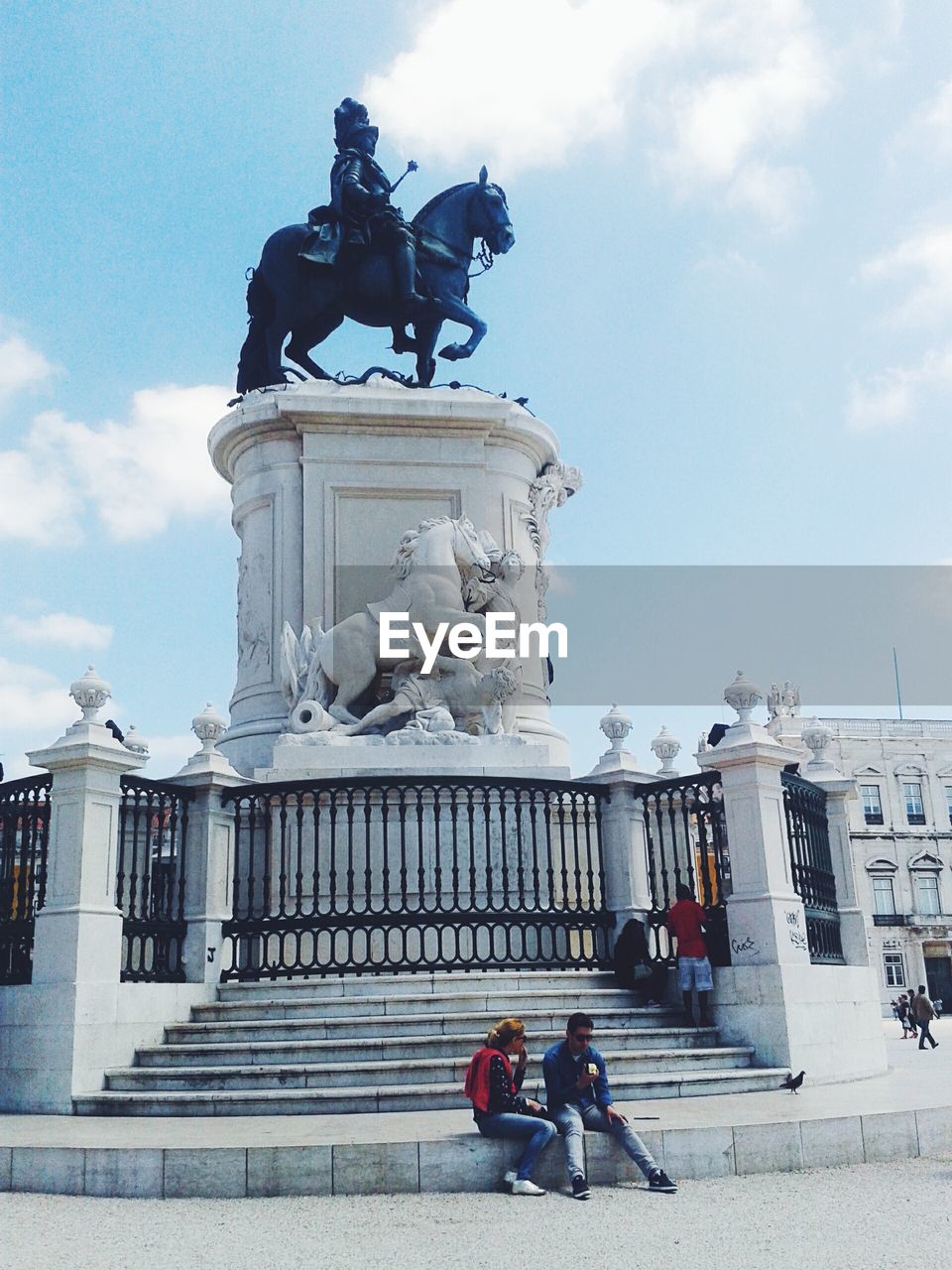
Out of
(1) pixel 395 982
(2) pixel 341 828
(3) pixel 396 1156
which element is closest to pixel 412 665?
(2) pixel 341 828

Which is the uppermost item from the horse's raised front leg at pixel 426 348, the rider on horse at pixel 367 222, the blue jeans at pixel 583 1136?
the rider on horse at pixel 367 222

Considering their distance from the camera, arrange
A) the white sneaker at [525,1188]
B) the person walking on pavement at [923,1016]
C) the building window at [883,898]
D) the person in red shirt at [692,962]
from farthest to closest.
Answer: the building window at [883,898] → the person walking on pavement at [923,1016] → the person in red shirt at [692,962] → the white sneaker at [525,1188]

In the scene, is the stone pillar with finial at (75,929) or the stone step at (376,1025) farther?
the stone step at (376,1025)

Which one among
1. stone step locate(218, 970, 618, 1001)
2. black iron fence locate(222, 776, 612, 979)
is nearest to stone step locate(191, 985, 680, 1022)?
stone step locate(218, 970, 618, 1001)

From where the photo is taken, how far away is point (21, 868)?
11383 mm

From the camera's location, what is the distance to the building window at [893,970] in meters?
67.9

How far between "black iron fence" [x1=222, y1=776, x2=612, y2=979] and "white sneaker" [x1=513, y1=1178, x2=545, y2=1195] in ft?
13.0

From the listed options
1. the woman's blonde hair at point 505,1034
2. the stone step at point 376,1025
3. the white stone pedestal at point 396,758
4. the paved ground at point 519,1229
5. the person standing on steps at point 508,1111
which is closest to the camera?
the paved ground at point 519,1229

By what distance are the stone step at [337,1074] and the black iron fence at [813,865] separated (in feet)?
8.94

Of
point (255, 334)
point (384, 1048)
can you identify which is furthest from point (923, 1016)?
point (255, 334)

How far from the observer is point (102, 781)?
10930 mm

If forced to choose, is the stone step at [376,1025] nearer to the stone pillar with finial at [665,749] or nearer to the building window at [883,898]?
the stone pillar with finial at [665,749]

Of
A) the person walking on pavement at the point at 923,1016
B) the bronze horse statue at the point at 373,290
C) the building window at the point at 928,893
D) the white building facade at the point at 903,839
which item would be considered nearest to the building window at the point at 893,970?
the white building facade at the point at 903,839

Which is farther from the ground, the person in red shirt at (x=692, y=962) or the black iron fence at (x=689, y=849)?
the black iron fence at (x=689, y=849)
